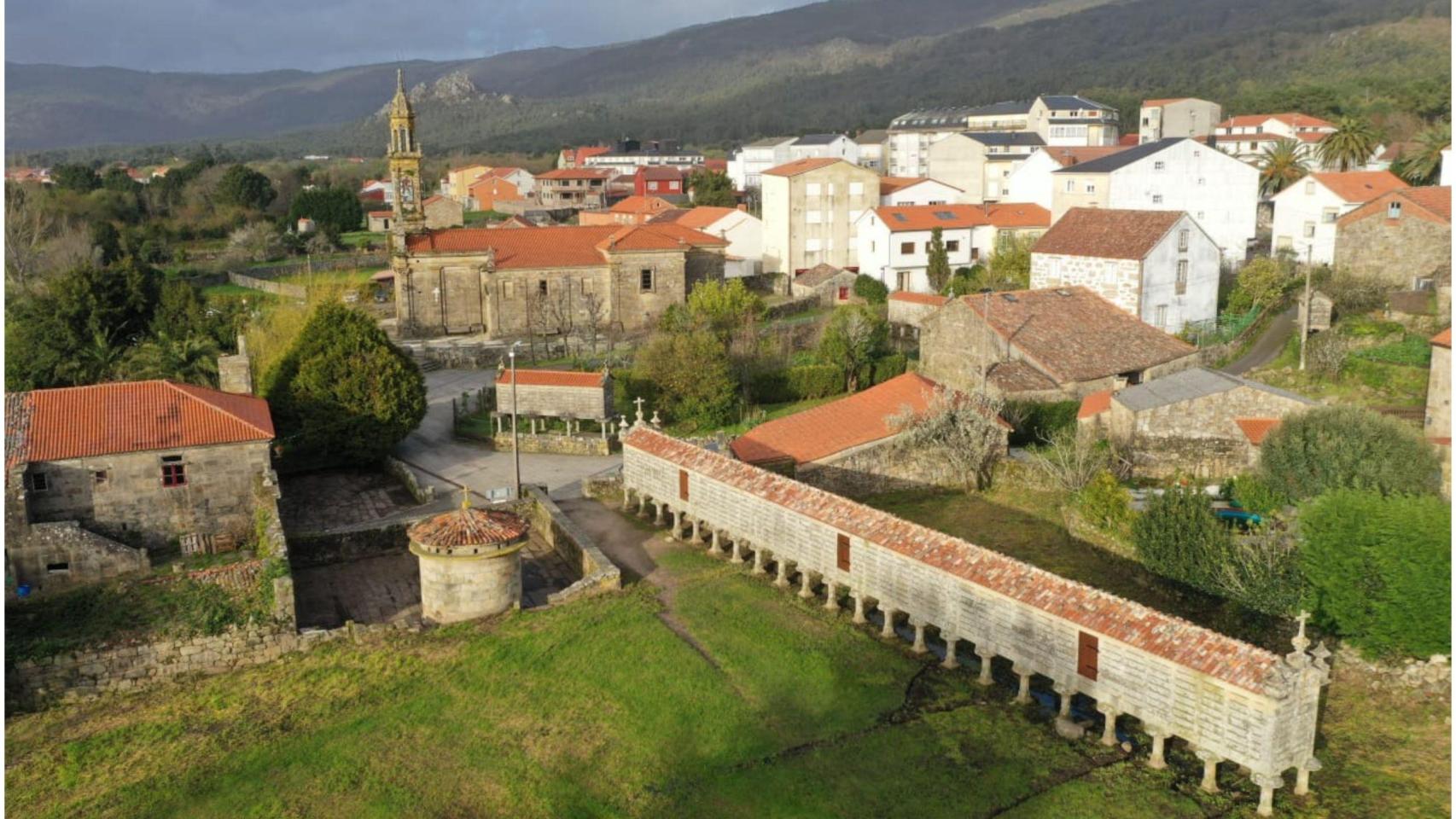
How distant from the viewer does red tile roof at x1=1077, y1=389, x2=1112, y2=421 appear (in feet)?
108

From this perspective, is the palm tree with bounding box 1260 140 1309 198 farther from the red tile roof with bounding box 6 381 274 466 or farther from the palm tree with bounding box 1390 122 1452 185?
the red tile roof with bounding box 6 381 274 466

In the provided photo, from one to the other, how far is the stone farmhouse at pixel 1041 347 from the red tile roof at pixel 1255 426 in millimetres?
6708

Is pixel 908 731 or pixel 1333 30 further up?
pixel 1333 30

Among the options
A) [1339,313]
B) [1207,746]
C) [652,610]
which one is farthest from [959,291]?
[1207,746]

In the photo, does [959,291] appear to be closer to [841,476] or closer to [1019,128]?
[841,476]

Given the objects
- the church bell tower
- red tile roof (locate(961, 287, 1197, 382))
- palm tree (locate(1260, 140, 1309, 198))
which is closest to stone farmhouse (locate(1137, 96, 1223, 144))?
palm tree (locate(1260, 140, 1309, 198))

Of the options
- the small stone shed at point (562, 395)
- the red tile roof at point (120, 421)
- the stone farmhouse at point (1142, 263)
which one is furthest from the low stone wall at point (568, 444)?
the stone farmhouse at point (1142, 263)

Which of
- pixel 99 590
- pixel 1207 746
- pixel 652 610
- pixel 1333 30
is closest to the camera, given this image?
pixel 1207 746

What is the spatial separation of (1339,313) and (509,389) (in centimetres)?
3307

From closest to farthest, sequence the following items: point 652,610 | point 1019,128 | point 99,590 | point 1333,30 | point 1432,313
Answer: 1. point 652,610
2. point 99,590
3. point 1432,313
4. point 1019,128
5. point 1333,30

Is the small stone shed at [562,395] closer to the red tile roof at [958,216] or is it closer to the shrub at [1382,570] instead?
the shrub at [1382,570]

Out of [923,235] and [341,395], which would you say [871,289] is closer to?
[923,235]

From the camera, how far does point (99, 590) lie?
23.5m

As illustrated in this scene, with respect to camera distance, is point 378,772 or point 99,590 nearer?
point 378,772
